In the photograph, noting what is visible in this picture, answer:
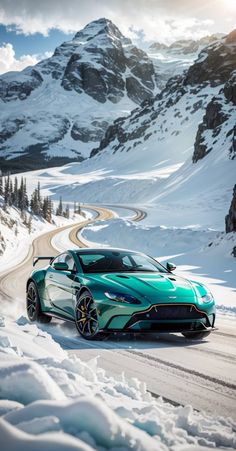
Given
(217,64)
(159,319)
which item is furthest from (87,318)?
(217,64)

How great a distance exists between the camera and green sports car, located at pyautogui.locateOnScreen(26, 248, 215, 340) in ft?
24.0

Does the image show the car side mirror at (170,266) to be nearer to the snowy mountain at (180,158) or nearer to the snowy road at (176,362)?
the snowy road at (176,362)

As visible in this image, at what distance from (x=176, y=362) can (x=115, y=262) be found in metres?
2.78

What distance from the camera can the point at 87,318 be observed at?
778 centimetres

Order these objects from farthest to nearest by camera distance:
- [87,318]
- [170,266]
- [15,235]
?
[15,235] → [170,266] → [87,318]

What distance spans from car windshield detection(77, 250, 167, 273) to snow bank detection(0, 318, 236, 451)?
360 cm

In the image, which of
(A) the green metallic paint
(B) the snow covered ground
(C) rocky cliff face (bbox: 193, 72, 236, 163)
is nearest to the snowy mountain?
(C) rocky cliff face (bbox: 193, 72, 236, 163)

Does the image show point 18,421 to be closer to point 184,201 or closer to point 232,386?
point 232,386

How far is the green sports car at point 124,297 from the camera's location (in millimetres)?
7316

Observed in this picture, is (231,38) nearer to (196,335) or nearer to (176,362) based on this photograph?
(196,335)

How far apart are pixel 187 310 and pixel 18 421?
4512mm

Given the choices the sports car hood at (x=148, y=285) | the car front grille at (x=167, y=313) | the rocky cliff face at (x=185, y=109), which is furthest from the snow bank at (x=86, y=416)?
the rocky cliff face at (x=185, y=109)

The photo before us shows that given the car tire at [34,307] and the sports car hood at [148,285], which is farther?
the car tire at [34,307]

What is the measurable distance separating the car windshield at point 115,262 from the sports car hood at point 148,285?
0.39m
